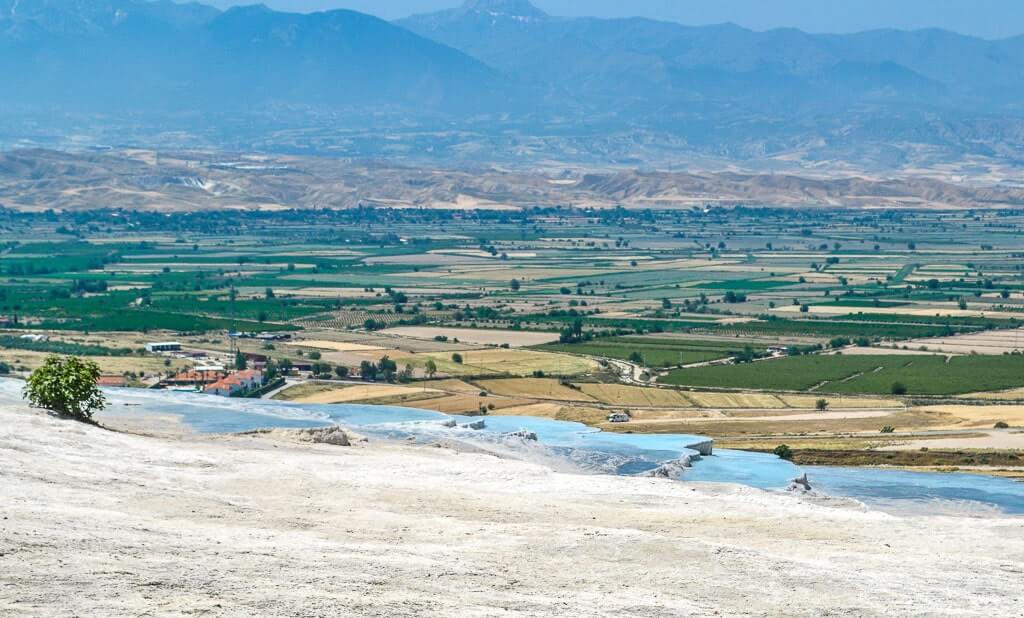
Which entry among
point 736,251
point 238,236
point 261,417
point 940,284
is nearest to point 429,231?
point 238,236

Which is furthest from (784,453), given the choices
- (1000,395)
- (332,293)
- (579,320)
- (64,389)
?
(332,293)

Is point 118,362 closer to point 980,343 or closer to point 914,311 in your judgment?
point 980,343

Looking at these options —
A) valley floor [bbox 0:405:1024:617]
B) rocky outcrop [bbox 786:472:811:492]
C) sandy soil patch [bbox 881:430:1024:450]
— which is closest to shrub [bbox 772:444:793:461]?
sandy soil patch [bbox 881:430:1024:450]

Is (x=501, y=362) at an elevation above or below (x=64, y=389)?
below

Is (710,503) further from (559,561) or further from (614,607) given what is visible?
(614,607)

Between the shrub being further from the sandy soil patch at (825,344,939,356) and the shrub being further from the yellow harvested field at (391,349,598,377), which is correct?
the sandy soil patch at (825,344,939,356)
